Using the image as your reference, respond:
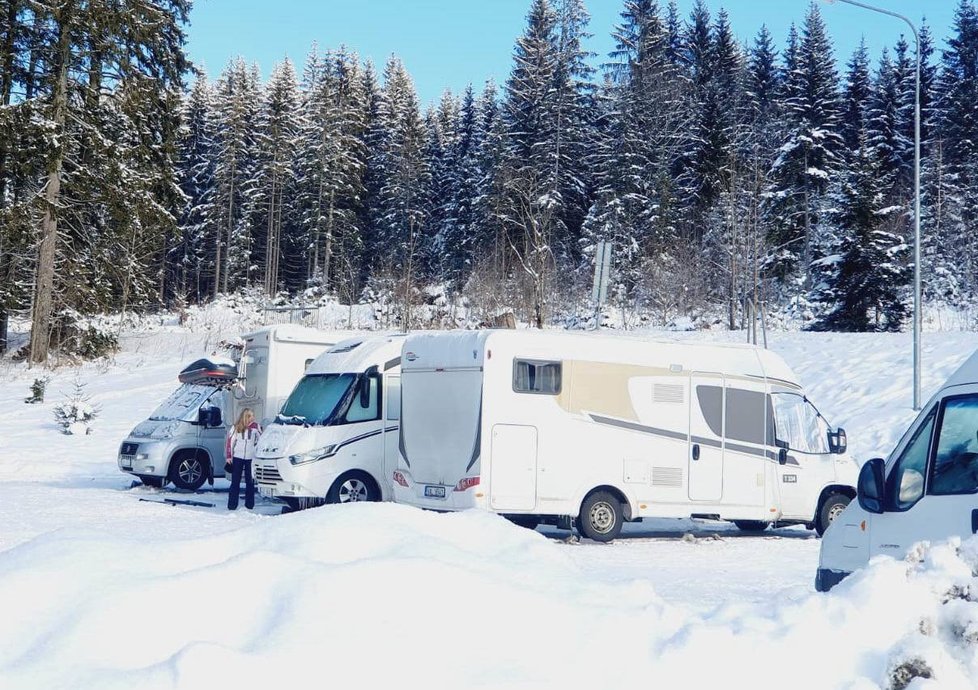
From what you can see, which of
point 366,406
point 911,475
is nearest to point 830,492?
point 366,406

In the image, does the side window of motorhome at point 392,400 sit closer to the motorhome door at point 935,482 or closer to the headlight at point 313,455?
the headlight at point 313,455

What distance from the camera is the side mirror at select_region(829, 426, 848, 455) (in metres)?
14.9

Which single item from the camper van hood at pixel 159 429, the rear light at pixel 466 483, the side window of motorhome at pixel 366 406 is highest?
the side window of motorhome at pixel 366 406

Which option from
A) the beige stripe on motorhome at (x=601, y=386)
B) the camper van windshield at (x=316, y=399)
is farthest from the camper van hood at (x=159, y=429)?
the beige stripe on motorhome at (x=601, y=386)

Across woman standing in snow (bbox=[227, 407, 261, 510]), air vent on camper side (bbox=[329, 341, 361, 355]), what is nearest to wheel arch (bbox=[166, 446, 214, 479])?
woman standing in snow (bbox=[227, 407, 261, 510])

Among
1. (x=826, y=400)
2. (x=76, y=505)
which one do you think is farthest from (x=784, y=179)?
(x=76, y=505)

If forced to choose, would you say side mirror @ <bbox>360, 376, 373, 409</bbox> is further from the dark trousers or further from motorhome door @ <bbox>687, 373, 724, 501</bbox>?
motorhome door @ <bbox>687, 373, 724, 501</bbox>

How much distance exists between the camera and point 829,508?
15008 millimetres

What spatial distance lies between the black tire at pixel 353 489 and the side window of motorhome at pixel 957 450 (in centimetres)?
1056

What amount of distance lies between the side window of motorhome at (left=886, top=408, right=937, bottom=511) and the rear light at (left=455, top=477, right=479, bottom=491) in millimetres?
7515

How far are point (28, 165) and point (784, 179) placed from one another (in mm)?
36478

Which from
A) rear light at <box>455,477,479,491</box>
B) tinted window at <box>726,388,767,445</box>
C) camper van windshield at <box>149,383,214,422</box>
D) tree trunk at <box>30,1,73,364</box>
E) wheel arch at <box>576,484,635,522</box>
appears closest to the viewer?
rear light at <box>455,477,479,491</box>

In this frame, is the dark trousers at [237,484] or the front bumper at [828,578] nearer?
the front bumper at [828,578]

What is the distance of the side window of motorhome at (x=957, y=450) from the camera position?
586cm
